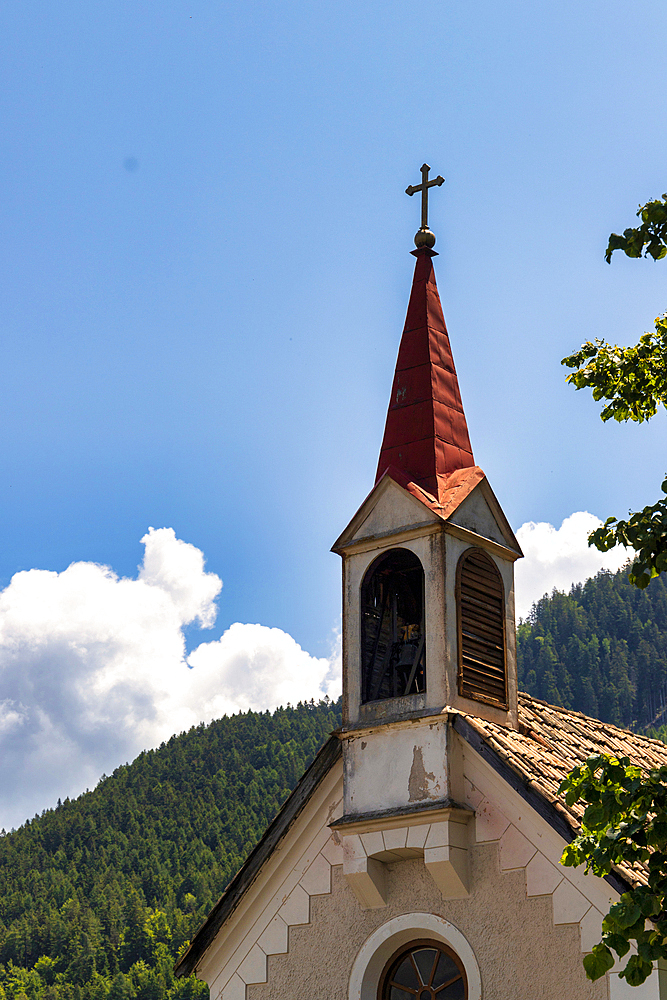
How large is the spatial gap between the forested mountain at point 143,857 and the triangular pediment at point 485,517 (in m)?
106

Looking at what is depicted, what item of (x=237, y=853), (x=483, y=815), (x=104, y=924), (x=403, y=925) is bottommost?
(x=403, y=925)

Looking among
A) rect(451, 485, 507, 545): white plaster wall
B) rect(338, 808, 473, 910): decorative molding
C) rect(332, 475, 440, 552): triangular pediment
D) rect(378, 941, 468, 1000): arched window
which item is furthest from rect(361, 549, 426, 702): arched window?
rect(378, 941, 468, 1000): arched window

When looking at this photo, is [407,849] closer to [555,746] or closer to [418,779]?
[418,779]

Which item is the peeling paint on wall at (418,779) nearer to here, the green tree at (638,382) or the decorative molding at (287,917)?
the decorative molding at (287,917)

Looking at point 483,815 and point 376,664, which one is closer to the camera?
point 483,815

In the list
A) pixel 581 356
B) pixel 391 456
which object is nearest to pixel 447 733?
pixel 391 456

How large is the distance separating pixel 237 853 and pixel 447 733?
143 meters

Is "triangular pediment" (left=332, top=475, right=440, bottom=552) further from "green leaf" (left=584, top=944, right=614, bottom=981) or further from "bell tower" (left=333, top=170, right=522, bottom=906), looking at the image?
"green leaf" (left=584, top=944, right=614, bottom=981)

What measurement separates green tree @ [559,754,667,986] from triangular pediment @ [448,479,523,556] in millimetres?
6401

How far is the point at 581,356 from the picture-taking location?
32.0 feet

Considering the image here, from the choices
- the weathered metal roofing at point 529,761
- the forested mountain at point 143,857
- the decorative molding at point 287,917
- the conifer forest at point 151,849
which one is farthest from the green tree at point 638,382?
the conifer forest at point 151,849

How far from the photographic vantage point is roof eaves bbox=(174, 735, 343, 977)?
14.4 metres

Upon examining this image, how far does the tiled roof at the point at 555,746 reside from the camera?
1258 cm

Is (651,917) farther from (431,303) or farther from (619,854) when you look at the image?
(431,303)
